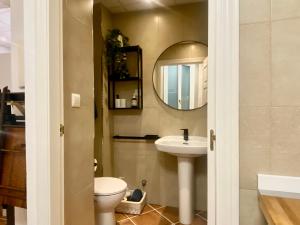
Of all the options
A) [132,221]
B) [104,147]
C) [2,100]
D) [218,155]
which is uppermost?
[2,100]

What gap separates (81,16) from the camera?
1505mm

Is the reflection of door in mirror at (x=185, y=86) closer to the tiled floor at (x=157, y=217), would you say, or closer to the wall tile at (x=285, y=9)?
the tiled floor at (x=157, y=217)

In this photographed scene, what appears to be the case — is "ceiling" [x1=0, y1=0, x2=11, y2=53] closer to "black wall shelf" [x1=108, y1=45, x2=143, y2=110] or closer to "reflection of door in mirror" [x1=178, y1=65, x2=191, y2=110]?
"black wall shelf" [x1=108, y1=45, x2=143, y2=110]

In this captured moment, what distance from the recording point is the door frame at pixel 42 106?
1.11 metres

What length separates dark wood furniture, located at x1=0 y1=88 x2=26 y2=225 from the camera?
1.31 metres

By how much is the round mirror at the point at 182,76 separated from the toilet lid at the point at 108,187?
41.6 inches

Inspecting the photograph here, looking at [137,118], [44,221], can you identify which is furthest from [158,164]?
[44,221]

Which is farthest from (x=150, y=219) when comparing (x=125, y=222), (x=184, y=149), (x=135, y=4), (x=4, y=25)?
(x=4, y=25)

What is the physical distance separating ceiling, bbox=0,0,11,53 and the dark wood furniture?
550mm

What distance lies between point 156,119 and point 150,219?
1.08m

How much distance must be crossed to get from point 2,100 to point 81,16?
74 cm

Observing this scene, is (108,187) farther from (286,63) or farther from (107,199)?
(286,63)

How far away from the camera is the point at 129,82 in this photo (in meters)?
2.73

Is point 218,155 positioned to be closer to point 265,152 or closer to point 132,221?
point 265,152
